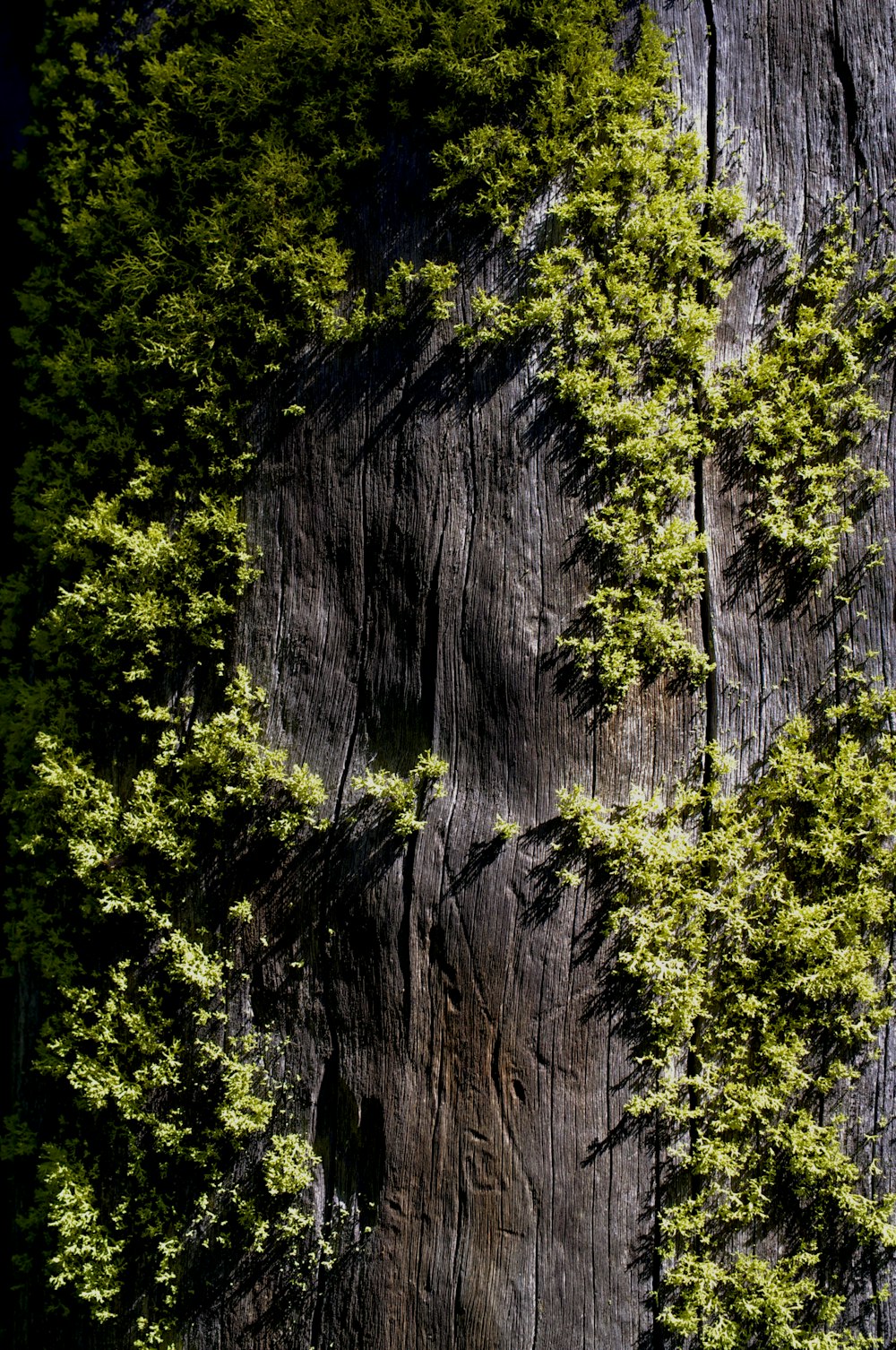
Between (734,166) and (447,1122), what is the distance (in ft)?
14.0

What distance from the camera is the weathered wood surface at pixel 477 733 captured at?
10.5 ft

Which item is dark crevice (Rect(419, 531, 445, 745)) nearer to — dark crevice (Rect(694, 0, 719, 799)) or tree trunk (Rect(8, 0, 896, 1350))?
tree trunk (Rect(8, 0, 896, 1350))

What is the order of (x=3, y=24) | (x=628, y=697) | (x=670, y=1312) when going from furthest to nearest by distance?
(x=3, y=24) < (x=628, y=697) < (x=670, y=1312)

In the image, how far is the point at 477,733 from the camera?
3387 millimetres

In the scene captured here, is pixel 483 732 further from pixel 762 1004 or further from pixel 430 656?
pixel 762 1004

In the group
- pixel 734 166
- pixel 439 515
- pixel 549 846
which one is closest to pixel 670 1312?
pixel 549 846

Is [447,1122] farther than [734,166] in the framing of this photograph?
No

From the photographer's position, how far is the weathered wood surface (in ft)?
10.5

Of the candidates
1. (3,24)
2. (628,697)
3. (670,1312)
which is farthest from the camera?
(3,24)

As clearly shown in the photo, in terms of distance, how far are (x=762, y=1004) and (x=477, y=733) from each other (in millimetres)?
1606

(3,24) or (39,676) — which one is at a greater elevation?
(3,24)

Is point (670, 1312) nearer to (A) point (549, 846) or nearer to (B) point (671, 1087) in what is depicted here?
(B) point (671, 1087)

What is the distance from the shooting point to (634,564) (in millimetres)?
3373

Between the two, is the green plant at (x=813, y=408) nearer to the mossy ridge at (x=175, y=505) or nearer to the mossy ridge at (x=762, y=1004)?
the mossy ridge at (x=762, y=1004)
